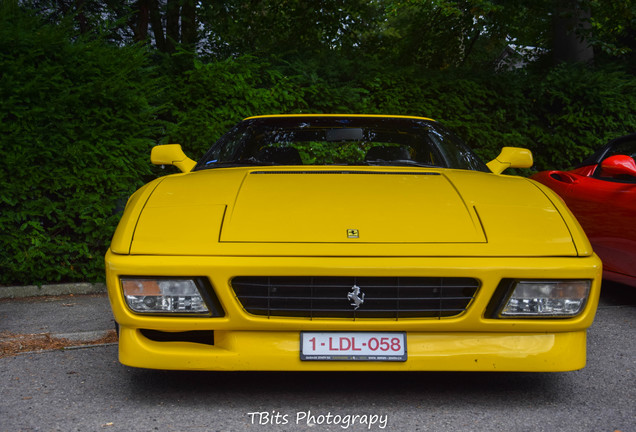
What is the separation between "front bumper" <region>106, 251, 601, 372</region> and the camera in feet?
9.50

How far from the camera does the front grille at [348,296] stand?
9.55 ft

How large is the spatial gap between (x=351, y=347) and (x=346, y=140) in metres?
1.80

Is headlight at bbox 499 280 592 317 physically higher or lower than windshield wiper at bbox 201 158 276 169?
lower

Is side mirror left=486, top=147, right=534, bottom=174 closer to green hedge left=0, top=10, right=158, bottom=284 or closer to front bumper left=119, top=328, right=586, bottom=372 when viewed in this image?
front bumper left=119, top=328, right=586, bottom=372

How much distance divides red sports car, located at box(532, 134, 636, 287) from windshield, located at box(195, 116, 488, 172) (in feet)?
4.01

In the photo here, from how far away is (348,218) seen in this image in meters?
3.16

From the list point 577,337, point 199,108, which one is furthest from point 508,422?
point 199,108

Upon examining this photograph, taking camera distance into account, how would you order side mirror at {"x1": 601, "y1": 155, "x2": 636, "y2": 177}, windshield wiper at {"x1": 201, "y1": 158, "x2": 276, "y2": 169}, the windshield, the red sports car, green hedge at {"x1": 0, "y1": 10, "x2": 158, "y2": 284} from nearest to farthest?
1. windshield wiper at {"x1": 201, "y1": 158, "x2": 276, "y2": 169}
2. the windshield
3. side mirror at {"x1": 601, "y1": 155, "x2": 636, "y2": 177}
4. the red sports car
5. green hedge at {"x1": 0, "y1": 10, "x2": 158, "y2": 284}

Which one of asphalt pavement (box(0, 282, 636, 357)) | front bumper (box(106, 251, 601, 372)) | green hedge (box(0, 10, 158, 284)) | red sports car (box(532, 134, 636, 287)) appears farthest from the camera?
green hedge (box(0, 10, 158, 284))

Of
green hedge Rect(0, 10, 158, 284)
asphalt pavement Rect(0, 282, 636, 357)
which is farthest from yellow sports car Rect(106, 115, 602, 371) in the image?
green hedge Rect(0, 10, 158, 284)

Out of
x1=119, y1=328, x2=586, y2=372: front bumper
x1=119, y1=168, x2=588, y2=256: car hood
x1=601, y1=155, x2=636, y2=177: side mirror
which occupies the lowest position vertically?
x1=119, y1=328, x2=586, y2=372: front bumper

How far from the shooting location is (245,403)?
3.15 meters

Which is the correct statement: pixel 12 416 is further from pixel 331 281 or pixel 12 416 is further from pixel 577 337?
pixel 577 337

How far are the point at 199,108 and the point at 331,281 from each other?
4631mm
